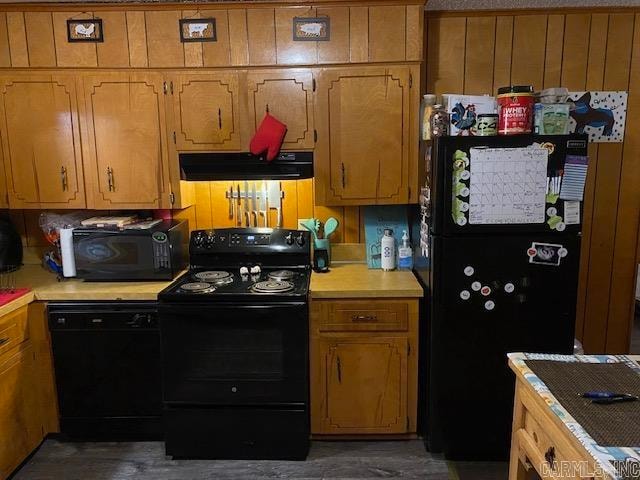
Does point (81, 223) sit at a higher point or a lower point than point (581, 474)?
higher

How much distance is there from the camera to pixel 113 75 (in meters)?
2.49

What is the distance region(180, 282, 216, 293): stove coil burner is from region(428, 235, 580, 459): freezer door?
1.08 m

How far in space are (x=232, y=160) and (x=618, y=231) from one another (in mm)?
2236

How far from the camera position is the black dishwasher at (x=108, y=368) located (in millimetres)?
2357

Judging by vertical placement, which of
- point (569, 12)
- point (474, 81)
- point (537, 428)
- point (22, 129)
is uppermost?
point (569, 12)

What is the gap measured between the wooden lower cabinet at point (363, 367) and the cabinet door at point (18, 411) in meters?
1.40

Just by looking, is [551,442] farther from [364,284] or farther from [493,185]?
[364,284]

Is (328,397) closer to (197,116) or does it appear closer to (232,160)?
(232,160)

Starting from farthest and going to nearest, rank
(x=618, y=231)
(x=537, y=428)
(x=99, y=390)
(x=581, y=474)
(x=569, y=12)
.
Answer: (x=618, y=231), (x=569, y=12), (x=99, y=390), (x=537, y=428), (x=581, y=474)

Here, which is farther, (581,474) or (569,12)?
(569,12)

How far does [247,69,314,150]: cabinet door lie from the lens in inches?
97.3

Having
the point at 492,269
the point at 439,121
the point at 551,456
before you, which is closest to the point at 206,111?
the point at 439,121

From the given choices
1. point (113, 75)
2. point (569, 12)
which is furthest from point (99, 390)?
point (569, 12)

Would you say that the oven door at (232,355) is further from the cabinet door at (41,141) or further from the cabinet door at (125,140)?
the cabinet door at (41,141)
